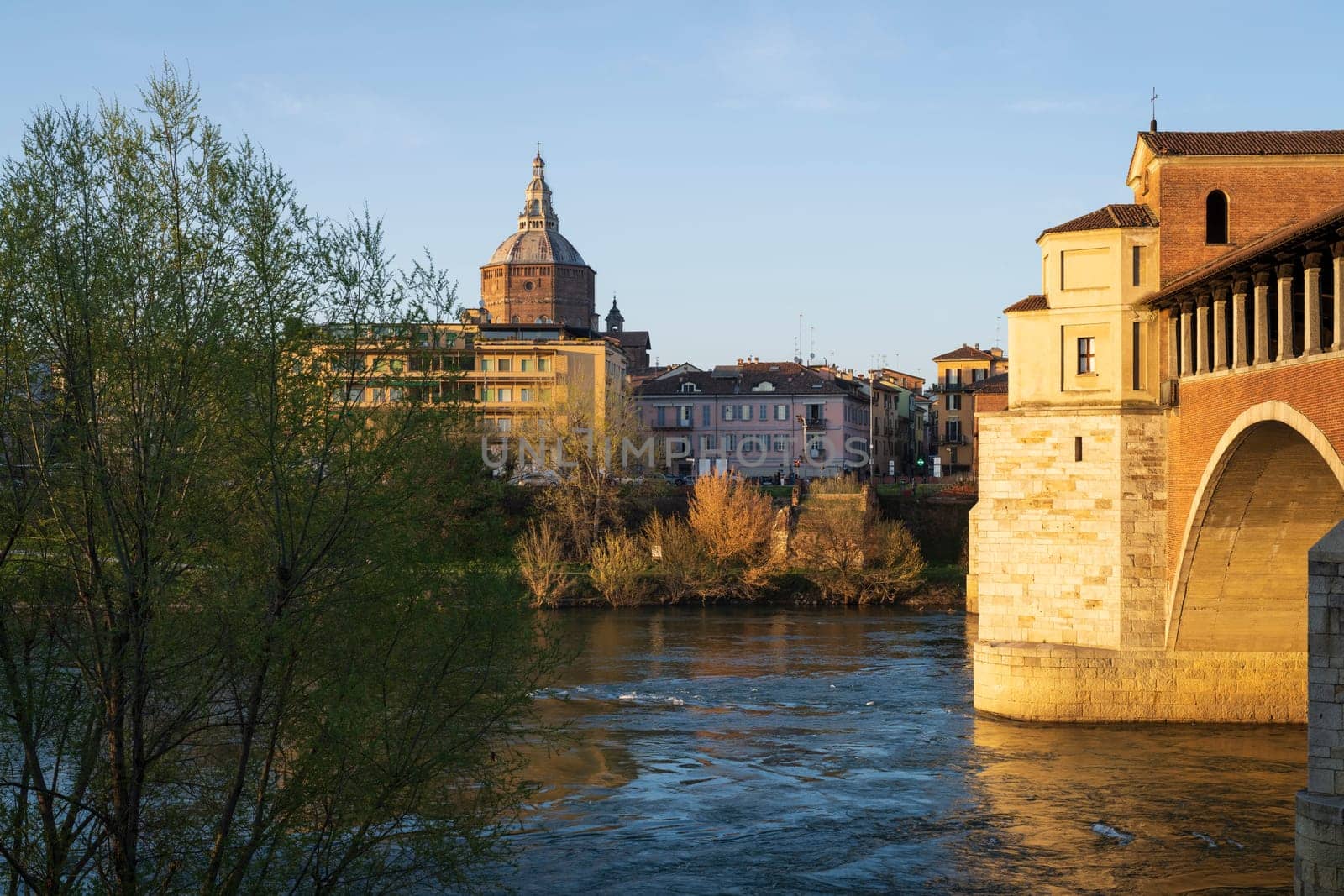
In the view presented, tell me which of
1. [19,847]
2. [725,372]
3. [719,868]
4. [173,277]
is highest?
[725,372]

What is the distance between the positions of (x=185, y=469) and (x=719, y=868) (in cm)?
867

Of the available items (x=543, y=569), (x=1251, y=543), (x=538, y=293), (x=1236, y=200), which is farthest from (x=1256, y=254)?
(x=538, y=293)

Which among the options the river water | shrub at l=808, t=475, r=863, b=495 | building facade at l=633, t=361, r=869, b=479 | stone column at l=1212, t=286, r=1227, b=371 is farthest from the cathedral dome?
stone column at l=1212, t=286, r=1227, b=371

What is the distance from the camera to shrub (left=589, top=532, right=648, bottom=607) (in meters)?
46.6

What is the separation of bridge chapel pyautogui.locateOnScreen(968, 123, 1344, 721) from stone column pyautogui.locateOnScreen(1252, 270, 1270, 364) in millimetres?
1864

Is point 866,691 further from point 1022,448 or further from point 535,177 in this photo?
point 535,177

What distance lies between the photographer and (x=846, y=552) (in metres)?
48.4

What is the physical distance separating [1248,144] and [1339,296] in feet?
26.2

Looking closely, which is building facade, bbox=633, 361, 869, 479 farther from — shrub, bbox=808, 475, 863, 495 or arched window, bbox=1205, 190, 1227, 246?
arched window, bbox=1205, 190, 1227, 246

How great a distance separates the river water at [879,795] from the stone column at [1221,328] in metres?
6.39

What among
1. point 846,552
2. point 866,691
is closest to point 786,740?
point 866,691

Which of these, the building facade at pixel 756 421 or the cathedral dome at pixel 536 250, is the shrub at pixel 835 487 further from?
the cathedral dome at pixel 536 250

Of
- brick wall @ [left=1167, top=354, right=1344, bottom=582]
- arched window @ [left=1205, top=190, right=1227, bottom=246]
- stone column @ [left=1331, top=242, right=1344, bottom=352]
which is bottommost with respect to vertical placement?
brick wall @ [left=1167, top=354, right=1344, bottom=582]

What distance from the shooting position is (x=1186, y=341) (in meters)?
24.6
